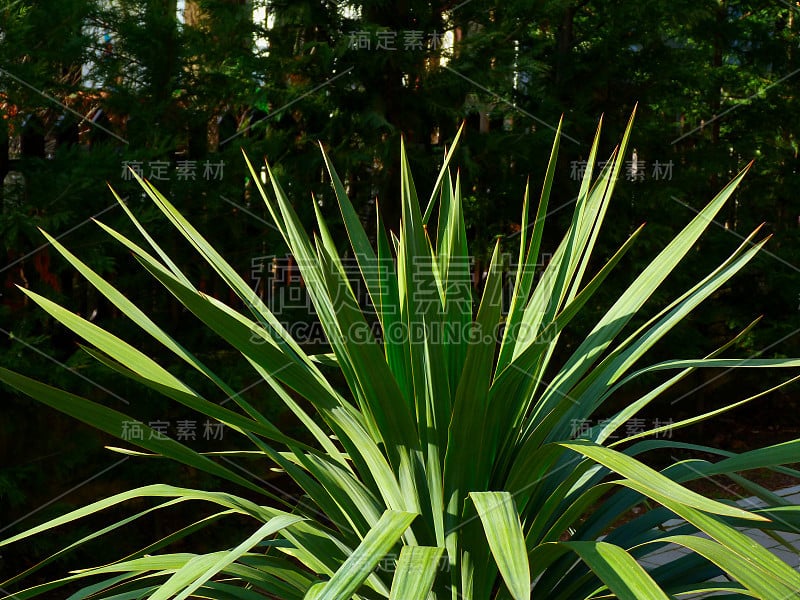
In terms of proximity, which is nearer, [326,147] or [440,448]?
[440,448]

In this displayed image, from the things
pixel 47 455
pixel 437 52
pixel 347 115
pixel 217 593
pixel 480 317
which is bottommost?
pixel 47 455

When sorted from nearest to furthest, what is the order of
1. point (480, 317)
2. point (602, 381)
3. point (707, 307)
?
1. point (480, 317)
2. point (602, 381)
3. point (707, 307)

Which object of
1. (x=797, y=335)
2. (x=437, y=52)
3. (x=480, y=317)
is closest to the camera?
(x=480, y=317)

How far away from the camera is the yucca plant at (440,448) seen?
1.43 meters

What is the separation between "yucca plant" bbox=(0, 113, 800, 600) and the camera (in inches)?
56.3

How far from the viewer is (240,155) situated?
461 centimetres

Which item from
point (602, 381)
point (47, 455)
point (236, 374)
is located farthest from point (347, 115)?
point (602, 381)

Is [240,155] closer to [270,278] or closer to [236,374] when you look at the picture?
[270,278]

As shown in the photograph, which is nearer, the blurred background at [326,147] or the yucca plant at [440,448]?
the yucca plant at [440,448]

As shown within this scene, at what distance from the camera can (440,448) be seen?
1.77 metres

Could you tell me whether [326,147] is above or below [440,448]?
above

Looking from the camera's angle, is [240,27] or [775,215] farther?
[775,215]

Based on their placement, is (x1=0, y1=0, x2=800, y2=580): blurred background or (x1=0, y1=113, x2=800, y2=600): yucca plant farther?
(x1=0, y1=0, x2=800, y2=580): blurred background

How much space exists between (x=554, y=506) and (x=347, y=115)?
12.6 ft
